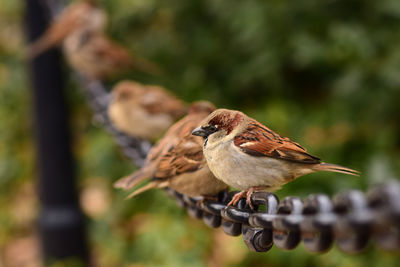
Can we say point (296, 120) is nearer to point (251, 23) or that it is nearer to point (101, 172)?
point (251, 23)

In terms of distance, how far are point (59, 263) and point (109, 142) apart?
3.57ft

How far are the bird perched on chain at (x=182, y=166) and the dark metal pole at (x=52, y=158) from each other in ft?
8.35

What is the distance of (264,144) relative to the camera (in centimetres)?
98

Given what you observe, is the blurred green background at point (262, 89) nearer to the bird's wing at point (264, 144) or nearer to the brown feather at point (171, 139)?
the brown feather at point (171, 139)

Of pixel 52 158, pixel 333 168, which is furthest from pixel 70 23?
pixel 333 168

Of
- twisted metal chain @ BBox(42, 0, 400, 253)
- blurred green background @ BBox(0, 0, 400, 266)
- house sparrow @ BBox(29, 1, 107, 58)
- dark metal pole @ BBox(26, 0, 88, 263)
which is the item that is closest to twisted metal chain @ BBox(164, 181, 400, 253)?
twisted metal chain @ BBox(42, 0, 400, 253)

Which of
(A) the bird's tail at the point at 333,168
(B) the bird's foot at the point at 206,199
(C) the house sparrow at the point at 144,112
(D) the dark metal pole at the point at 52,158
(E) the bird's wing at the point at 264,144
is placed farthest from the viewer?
(D) the dark metal pole at the point at 52,158

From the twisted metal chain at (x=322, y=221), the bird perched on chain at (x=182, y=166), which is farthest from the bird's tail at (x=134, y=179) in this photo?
the twisted metal chain at (x=322, y=221)

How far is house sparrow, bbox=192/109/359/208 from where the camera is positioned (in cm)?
96

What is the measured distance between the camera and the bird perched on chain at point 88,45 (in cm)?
329

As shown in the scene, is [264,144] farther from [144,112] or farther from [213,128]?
[144,112]

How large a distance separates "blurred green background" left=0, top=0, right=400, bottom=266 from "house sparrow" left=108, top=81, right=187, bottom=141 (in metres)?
1.05

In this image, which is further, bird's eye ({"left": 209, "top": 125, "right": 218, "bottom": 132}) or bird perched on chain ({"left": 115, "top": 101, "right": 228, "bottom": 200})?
bird perched on chain ({"left": 115, "top": 101, "right": 228, "bottom": 200})

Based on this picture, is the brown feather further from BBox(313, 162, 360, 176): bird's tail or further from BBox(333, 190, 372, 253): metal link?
BBox(333, 190, 372, 253): metal link
